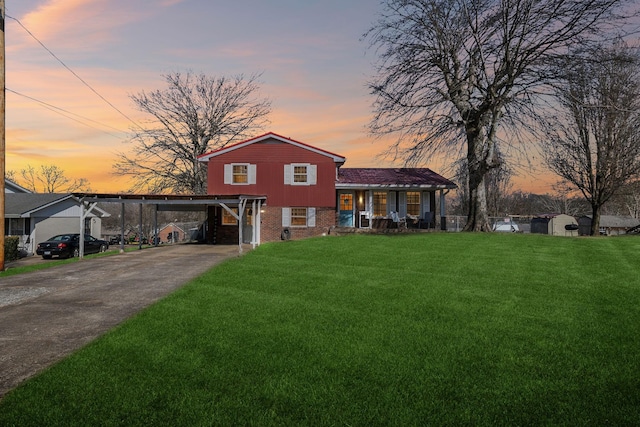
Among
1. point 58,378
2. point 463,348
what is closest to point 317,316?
point 463,348

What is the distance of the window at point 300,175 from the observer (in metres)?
27.8

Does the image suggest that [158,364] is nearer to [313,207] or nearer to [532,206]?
[313,207]

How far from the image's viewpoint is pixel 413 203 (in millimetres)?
29391

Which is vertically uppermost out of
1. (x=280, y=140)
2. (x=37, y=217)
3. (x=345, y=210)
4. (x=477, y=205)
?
(x=280, y=140)

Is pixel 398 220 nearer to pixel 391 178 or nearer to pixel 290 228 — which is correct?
pixel 391 178

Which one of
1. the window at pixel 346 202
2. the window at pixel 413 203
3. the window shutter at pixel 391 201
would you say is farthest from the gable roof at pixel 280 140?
the window at pixel 413 203

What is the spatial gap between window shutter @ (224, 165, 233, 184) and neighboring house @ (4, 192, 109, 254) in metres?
13.2

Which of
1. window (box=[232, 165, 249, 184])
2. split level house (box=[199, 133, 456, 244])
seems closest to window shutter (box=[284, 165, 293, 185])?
split level house (box=[199, 133, 456, 244])

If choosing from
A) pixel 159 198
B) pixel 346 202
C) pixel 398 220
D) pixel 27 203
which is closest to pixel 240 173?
pixel 159 198

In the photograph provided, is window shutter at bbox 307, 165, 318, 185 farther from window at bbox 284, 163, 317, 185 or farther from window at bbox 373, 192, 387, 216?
window at bbox 373, 192, 387, 216

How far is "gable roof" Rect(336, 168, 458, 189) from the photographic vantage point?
27.9m

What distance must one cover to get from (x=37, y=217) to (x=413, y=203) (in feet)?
102

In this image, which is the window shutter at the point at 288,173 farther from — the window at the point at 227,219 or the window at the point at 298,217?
the window at the point at 227,219

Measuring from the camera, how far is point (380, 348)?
6574mm
